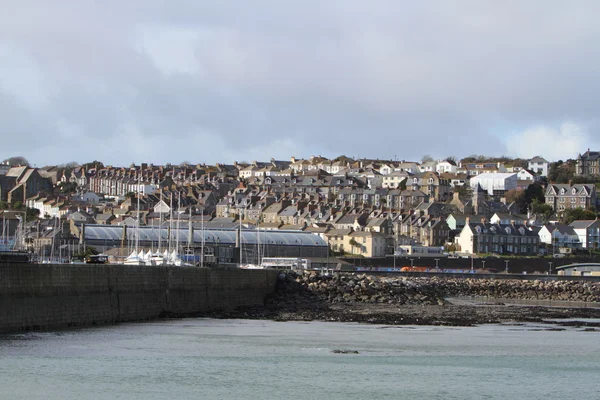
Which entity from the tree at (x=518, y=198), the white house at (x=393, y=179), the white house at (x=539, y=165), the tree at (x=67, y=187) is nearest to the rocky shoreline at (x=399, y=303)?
the tree at (x=518, y=198)

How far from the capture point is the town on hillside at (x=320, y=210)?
94500 millimetres

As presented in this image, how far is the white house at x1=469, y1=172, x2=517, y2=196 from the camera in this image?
170 meters

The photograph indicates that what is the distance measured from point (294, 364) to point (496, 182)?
13886 cm

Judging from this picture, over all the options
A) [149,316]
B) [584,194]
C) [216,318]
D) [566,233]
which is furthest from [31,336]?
[584,194]

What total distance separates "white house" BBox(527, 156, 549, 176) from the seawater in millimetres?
149523

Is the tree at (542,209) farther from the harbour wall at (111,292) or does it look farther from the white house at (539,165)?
the harbour wall at (111,292)

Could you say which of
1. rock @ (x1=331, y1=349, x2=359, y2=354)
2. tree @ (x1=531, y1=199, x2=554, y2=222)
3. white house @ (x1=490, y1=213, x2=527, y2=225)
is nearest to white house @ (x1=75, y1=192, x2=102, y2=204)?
white house @ (x1=490, y1=213, x2=527, y2=225)

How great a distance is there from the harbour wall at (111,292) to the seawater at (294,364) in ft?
2.91

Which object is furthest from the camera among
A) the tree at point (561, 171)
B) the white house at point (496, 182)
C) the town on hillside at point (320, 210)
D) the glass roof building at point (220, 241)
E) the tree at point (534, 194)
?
the tree at point (561, 171)

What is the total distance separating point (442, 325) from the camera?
48.1 metres

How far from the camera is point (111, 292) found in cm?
4484

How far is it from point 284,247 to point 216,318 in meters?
47.6

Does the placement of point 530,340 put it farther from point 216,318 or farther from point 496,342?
point 216,318

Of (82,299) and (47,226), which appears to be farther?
(47,226)
